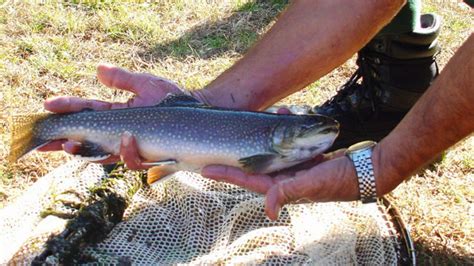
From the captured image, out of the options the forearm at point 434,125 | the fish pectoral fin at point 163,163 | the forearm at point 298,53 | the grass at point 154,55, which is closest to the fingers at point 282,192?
the forearm at point 434,125

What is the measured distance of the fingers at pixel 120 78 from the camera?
11.0ft

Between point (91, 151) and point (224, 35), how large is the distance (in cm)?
312

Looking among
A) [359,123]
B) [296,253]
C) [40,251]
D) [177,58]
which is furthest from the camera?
[177,58]

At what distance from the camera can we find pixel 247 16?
6109 millimetres

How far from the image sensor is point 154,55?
18.3 ft

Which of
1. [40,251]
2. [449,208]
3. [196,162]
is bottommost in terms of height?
[449,208]

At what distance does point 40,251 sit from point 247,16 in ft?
12.5

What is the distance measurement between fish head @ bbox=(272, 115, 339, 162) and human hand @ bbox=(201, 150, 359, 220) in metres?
0.08

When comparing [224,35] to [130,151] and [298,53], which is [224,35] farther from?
[130,151]

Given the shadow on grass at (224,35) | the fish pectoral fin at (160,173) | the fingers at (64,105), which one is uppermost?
the fingers at (64,105)

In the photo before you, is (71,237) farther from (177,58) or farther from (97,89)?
(177,58)

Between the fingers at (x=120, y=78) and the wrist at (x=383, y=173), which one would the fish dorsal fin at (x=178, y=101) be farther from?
the wrist at (x=383, y=173)

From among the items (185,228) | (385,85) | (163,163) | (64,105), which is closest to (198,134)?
(163,163)

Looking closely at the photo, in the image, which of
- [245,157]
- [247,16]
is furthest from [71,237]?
[247,16]
